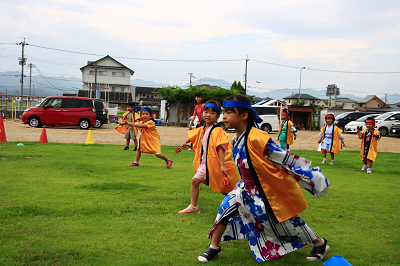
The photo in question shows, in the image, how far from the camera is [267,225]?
3379mm

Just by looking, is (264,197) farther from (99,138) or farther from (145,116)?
(99,138)

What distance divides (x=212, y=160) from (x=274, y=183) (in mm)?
1629

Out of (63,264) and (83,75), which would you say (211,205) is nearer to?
(63,264)

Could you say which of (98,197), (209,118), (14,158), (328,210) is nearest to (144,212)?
(98,197)

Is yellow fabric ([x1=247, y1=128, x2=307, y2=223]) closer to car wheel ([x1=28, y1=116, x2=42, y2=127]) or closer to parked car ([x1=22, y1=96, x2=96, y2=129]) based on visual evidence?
parked car ([x1=22, y1=96, x2=96, y2=129])

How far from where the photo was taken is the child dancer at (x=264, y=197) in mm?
3246

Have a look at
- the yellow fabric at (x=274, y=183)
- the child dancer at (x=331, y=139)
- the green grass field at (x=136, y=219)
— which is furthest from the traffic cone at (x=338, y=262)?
the child dancer at (x=331, y=139)

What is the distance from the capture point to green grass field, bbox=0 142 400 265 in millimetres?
3480

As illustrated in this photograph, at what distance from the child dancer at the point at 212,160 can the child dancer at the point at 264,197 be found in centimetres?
111

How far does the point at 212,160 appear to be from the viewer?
485cm

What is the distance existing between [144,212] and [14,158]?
20.1 feet

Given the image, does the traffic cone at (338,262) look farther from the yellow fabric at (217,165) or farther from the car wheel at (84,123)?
the car wheel at (84,123)

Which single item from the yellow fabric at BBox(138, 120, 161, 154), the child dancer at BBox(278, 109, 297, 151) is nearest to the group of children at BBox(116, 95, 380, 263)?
the yellow fabric at BBox(138, 120, 161, 154)

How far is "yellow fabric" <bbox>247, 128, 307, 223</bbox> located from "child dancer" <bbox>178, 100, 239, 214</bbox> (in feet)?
4.11
